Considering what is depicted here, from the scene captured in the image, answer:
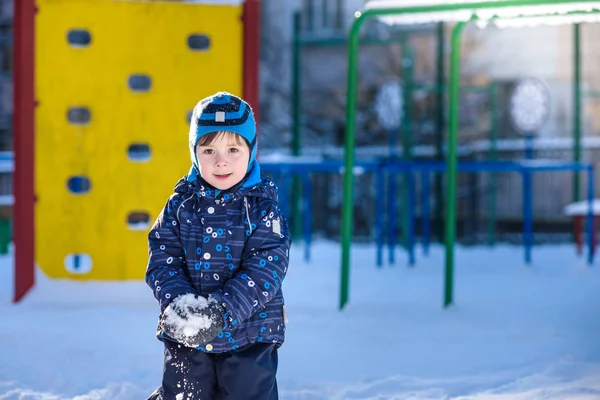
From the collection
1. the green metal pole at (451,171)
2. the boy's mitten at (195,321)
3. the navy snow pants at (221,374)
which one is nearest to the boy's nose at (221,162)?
the boy's mitten at (195,321)

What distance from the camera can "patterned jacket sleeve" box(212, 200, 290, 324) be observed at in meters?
1.85

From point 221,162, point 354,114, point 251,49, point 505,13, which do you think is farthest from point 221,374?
point 251,49

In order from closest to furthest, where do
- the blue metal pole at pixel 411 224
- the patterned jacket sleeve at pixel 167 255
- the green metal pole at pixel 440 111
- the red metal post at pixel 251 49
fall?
the patterned jacket sleeve at pixel 167 255 → the red metal post at pixel 251 49 → the blue metal pole at pixel 411 224 → the green metal pole at pixel 440 111

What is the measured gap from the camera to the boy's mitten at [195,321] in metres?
1.81

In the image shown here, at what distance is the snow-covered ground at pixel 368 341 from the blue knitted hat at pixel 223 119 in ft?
3.31

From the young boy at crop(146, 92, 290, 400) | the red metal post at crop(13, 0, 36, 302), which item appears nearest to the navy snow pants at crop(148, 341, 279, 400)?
the young boy at crop(146, 92, 290, 400)

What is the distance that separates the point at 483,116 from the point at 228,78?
9818mm

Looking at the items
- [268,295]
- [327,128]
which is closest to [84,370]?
[268,295]

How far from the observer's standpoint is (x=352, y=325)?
12.7ft

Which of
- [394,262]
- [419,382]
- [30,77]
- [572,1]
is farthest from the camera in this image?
[394,262]

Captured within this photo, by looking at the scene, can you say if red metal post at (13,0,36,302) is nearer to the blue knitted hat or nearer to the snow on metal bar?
the snow on metal bar

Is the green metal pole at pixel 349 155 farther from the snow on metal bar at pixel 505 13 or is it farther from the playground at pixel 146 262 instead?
the snow on metal bar at pixel 505 13

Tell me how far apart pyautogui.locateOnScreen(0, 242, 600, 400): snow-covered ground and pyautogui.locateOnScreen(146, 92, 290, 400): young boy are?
772mm

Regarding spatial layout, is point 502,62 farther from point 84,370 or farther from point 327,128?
point 84,370
